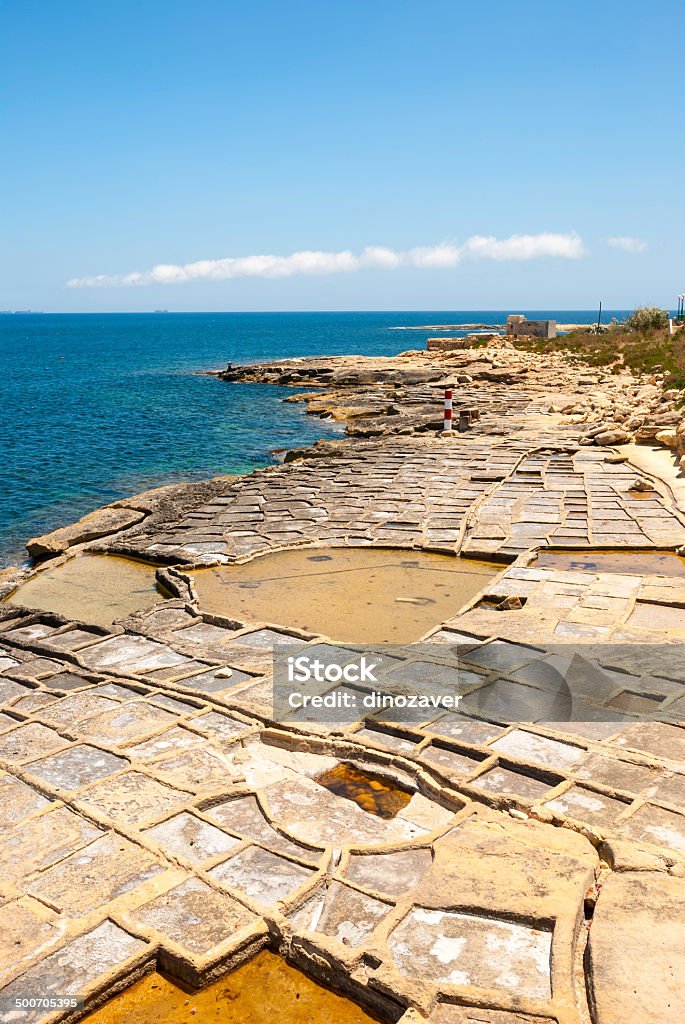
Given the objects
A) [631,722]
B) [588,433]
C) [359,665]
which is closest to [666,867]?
[631,722]

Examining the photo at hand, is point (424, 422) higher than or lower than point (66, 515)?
higher

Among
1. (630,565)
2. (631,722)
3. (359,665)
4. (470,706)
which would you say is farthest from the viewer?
(630,565)

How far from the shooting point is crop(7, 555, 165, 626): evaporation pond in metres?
9.55

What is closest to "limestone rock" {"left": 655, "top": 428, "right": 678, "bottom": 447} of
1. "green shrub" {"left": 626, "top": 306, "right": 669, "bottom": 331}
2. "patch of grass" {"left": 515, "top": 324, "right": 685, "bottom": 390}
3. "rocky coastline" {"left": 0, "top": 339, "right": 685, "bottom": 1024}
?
"patch of grass" {"left": 515, "top": 324, "right": 685, "bottom": 390}

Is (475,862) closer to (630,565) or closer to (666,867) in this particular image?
(666,867)

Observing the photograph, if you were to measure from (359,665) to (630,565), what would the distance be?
14.8ft

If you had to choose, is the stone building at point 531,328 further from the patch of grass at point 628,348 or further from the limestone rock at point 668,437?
the limestone rock at point 668,437

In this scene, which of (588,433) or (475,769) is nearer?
(475,769)

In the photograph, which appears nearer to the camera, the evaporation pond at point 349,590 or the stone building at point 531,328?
the evaporation pond at point 349,590

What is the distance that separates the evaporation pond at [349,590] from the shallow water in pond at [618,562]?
Answer: 0.74 metres

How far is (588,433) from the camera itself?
18406 millimetres

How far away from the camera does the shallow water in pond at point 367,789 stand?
15.8ft

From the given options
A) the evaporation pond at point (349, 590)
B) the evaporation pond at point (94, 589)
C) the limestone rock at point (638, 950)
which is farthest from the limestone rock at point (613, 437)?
the limestone rock at point (638, 950)

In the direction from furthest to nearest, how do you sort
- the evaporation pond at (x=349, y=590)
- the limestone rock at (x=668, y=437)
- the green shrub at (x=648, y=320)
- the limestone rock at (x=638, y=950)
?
the green shrub at (x=648, y=320), the limestone rock at (x=668, y=437), the evaporation pond at (x=349, y=590), the limestone rock at (x=638, y=950)
